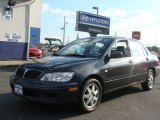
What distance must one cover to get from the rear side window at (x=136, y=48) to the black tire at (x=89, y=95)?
2.04 m

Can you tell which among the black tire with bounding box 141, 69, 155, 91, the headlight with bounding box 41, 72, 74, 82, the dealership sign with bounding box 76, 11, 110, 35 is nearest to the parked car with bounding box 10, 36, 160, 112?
the headlight with bounding box 41, 72, 74, 82

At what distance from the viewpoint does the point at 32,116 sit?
5980mm

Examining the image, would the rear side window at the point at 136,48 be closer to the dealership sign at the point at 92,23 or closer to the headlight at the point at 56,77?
the headlight at the point at 56,77

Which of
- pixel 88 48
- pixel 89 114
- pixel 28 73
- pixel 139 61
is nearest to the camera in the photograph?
pixel 28 73

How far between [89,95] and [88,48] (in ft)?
4.41

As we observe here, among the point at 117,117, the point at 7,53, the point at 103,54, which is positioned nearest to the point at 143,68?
the point at 103,54

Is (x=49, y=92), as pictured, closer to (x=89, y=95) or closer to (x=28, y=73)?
(x=28, y=73)

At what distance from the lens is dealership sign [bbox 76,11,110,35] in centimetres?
2203

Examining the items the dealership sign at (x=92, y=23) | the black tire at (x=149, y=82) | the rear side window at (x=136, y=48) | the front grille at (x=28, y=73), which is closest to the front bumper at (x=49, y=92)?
the front grille at (x=28, y=73)

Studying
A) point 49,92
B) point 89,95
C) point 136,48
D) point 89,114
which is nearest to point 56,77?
point 49,92

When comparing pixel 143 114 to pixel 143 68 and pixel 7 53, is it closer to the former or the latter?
pixel 143 68

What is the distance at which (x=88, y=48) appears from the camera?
7.37 meters

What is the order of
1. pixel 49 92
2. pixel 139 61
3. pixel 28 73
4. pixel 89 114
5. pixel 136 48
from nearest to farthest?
pixel 49 92 < pixel 28 73 < pixel 89 114 < pixel 139 61 < pixel 136 48

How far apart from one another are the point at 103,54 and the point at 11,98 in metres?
2.38
